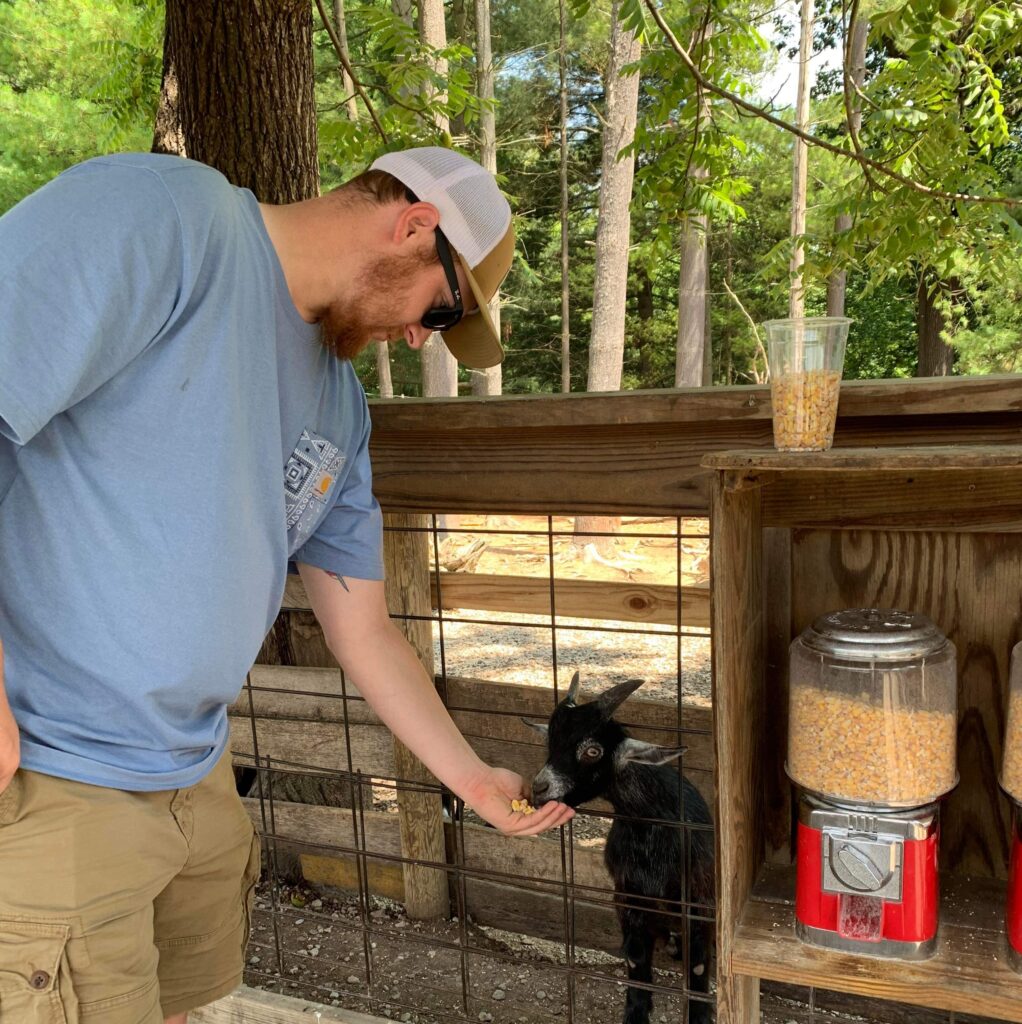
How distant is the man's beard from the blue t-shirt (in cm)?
10

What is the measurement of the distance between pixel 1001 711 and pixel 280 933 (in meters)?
2.30

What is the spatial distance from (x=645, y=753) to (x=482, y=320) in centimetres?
101

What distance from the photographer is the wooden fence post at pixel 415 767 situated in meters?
2.79

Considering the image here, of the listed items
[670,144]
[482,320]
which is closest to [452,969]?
[482,320]

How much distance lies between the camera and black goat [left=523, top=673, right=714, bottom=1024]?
7.22 ft

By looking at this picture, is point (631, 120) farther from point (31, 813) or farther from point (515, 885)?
point (31, 813)

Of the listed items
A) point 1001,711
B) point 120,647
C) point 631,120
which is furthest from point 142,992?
point 631,120

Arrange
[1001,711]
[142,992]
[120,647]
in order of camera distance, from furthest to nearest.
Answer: [1001,711] → [142,992] → [120,647]

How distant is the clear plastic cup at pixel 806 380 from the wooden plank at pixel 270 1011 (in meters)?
1.83

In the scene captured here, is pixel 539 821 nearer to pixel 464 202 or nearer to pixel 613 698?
pixel 613 698

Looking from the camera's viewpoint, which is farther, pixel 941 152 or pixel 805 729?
pixel 941 152

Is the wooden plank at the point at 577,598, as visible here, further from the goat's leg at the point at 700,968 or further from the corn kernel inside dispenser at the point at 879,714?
the corn kernel inside dispenser at the point at 879,714

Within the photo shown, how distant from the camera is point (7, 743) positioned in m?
1.35

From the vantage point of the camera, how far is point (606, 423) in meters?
1.92
